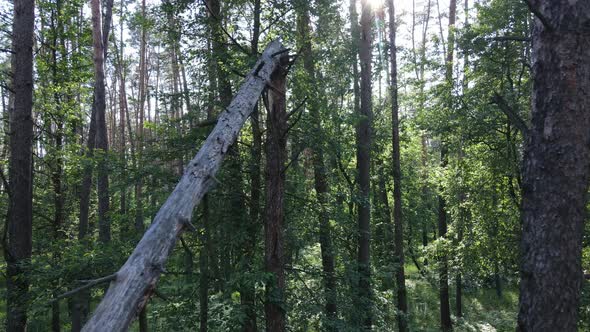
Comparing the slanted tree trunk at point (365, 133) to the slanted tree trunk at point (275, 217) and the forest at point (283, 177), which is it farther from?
the slanted tree trunk at point (275, 217)

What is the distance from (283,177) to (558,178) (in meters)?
3.36

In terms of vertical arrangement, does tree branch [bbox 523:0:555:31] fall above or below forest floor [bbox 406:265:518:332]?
above

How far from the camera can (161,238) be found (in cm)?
223

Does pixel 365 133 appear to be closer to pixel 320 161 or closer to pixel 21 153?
pixel 320 161

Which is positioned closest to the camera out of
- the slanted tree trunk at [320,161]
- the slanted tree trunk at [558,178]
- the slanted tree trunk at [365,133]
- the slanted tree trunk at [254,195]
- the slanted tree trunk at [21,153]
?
the slanted tree trunk at [558,178]

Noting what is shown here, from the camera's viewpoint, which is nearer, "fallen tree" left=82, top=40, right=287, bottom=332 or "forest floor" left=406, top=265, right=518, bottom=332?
"fallen tree" left=82, top=40, right=287, bottom=332

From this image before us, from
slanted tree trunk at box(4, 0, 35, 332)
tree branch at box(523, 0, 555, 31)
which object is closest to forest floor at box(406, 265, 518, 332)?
slanted tree trunk at box(4, 0, 35, 332)

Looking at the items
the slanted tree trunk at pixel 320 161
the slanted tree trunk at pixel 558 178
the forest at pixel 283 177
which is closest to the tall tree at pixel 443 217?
the forest at pixel 283 177

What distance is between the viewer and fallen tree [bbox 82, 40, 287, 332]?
1.88 m

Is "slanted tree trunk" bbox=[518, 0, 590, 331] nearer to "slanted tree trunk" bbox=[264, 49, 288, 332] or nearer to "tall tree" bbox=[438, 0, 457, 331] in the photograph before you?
"slanted tree trunk" bbox=[264, 49, 288, 332]

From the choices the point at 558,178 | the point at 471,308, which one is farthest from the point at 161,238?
the point at 471,308

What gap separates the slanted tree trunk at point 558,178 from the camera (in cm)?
268

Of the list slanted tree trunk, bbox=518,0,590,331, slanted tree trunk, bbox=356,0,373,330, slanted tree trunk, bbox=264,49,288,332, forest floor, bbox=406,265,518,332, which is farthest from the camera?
forest floor, bbox=406,265,518,332

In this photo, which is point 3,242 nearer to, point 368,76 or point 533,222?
point 533,222
